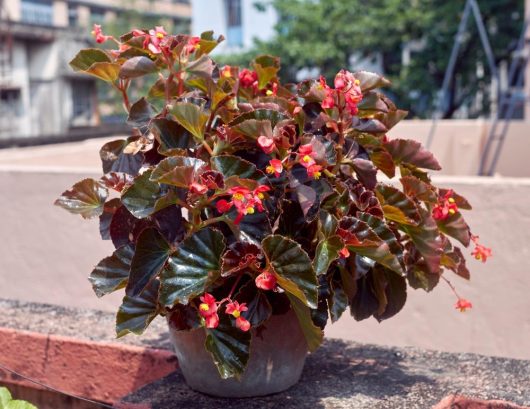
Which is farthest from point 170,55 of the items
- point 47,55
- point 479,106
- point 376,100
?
point 47,55

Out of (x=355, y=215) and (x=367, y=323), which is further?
(x=367, y=323)

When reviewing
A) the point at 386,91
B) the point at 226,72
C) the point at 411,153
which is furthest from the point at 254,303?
the point at 386,91

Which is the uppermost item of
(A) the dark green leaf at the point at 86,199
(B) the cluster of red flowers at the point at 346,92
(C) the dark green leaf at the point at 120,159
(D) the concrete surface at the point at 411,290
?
(B) the cluster of red flowers at the point at 346,92

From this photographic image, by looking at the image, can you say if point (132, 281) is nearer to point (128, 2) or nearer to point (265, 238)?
point (265, 238)

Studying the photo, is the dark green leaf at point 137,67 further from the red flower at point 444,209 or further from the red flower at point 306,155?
the red flower at point 444,209

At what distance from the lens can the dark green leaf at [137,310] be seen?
188 centimetres

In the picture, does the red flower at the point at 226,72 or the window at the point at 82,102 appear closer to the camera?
the red flower at the point at 226,72

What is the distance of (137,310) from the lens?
189 centimetres

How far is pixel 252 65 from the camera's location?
229 centimetres

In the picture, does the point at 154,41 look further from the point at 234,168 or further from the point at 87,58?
the point at 234,168

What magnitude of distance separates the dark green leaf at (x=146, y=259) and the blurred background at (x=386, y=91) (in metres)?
1.96

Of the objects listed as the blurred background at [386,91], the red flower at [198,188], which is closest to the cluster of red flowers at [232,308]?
the red flower at [198,188]

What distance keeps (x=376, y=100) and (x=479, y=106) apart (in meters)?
15.4

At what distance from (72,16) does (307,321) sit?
3969 cm
